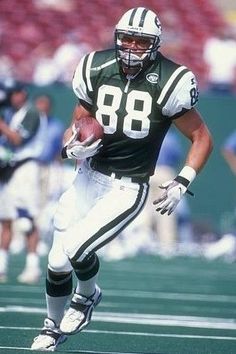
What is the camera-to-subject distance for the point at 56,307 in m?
5.72

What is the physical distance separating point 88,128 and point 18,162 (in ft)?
15.5

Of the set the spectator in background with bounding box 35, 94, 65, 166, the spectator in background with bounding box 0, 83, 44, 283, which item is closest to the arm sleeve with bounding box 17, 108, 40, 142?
the spectator in background with bounding box 0, 83, 44, 283

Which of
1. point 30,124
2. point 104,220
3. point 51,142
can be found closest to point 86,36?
point 51,142

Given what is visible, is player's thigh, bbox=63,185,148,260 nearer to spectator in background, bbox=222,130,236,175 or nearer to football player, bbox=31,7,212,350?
football player, bbox=31,7,212,350

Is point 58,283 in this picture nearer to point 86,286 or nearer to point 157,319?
point 86,286

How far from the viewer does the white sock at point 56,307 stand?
570cm

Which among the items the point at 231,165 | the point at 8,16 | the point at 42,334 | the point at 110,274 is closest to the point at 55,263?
the point at 42,334

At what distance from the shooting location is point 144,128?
561 centimetres

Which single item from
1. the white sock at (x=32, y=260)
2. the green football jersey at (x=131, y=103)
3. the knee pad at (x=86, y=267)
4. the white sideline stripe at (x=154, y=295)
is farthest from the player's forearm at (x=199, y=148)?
the white sock at (x=32, y=260)

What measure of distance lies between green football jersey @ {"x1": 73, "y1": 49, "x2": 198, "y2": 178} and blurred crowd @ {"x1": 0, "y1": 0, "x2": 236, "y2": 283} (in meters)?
4.21

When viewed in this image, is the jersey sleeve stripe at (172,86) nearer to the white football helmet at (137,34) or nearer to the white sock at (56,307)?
the white football helmet at (137,34)

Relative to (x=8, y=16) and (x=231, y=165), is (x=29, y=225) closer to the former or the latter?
(x=231, y=165)

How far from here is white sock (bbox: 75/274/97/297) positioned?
5.71m

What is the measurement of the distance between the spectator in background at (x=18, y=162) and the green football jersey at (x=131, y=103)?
3941 millimetres
